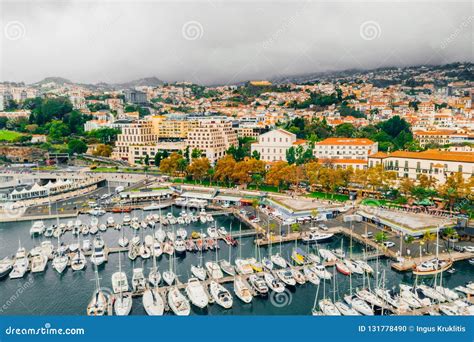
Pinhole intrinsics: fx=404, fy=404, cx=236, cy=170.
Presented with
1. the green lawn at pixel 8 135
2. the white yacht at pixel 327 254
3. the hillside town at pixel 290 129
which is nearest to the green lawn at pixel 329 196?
the hillside town at pixel 290 129

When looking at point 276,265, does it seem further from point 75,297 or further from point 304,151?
point 304,151

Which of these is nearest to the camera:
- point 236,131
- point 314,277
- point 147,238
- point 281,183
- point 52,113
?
point 314,277

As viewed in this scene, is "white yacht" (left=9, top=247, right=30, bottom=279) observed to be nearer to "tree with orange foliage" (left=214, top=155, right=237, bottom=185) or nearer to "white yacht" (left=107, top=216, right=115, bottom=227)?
Answer: "white yacht" (left=107, top=216, right=115, bottom=227)

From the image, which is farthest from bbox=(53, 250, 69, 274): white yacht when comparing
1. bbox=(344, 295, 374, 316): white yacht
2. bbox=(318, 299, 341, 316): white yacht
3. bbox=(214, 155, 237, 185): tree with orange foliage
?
bbox=(214, 155, 237, 185): tree with orange foliage

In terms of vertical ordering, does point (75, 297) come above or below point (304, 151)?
below

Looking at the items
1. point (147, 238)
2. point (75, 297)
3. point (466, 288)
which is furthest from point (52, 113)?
point (466, 288)
